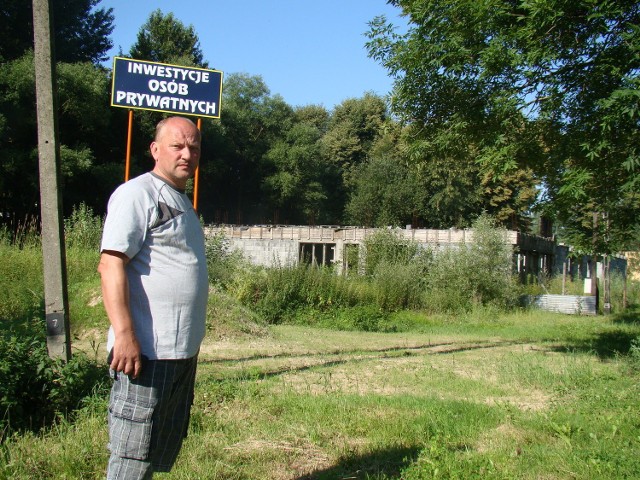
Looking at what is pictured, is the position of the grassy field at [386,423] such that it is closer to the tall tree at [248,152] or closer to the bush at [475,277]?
the bush at [475,277]

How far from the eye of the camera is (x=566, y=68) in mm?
8680

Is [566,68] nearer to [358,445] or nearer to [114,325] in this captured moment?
[358,445]

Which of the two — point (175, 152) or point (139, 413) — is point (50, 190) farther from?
point (139, 413)

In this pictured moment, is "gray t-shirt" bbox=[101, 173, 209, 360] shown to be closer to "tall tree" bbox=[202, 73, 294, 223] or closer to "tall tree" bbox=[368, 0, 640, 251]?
"tall tree" bbox=[368, 0, 640, 251]

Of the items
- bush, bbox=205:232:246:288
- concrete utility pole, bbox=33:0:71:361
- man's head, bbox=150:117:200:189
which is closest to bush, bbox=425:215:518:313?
bush, bbox=205:232:246:288

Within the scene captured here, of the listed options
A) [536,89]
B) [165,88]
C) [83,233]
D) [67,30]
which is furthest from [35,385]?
[67,30]

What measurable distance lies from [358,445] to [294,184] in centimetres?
5191

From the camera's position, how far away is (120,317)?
2.50 m

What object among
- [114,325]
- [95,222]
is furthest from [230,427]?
[95,222]

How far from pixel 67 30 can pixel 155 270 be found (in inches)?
1513

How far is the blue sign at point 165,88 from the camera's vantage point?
812 centimetres

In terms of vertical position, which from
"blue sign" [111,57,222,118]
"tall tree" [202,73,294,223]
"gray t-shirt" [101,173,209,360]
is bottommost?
"gray t-shirt" [101,173,209,360]

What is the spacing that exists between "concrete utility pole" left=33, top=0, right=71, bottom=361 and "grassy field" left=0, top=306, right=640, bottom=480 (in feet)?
2.10

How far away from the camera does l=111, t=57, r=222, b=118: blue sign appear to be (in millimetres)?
8125
